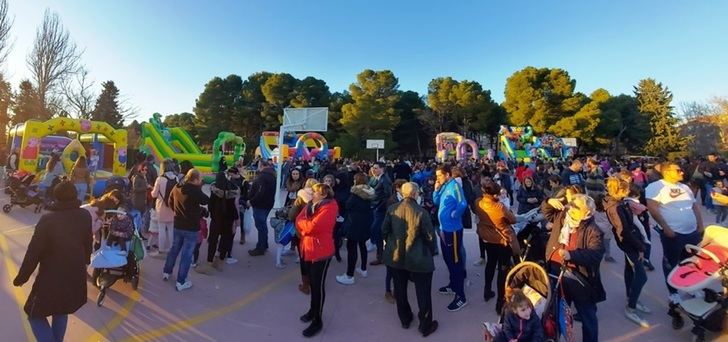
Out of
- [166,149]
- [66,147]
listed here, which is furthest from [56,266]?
[166,149]

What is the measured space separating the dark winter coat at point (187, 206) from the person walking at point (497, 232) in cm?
349

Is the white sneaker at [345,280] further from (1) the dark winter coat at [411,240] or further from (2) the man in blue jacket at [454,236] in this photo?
(1) the dark winter coat at [411,240]

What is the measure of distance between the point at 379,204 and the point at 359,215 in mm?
1121

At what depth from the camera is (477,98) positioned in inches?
1495

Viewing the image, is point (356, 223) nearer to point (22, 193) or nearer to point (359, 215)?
point (359, 215)

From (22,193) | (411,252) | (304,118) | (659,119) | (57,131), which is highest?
(659,119)

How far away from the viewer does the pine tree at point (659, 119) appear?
36844mm

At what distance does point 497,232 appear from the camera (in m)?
4.23

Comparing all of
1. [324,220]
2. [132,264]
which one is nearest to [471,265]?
[324,220]

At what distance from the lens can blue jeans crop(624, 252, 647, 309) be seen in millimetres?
4008

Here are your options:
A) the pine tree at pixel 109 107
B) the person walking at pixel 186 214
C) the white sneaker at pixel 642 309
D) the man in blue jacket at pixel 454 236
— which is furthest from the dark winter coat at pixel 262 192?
the pine tree at pixel 109 107

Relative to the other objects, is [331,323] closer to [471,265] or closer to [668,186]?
[471,265]

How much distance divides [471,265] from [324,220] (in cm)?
324

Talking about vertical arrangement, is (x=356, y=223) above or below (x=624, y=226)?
below
